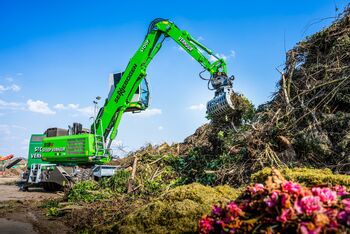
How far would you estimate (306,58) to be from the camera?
370 inches

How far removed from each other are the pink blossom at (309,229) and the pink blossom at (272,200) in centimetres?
29

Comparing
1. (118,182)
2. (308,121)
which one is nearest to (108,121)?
(118,182)

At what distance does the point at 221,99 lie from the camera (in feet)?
30.2

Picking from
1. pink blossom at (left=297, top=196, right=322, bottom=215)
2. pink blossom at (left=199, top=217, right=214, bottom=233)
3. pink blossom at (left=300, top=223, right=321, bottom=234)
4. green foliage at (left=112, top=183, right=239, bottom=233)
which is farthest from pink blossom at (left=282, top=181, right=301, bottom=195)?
green foliage at (left=112, top=183, right=239, bottom=233)

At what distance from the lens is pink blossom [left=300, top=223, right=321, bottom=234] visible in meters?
2.18

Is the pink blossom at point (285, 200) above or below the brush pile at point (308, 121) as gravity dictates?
below

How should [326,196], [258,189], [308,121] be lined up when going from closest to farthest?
[326,196] → [258,189] → [308,121]

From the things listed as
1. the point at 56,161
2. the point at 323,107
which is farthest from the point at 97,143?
the point at 323,107

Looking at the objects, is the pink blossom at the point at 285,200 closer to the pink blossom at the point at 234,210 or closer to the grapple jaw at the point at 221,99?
the pink blossom at the point at 234,210

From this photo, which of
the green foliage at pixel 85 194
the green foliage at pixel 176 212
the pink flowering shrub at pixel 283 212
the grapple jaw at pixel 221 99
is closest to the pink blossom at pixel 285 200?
the pink flowering shrub at pixel 283 212

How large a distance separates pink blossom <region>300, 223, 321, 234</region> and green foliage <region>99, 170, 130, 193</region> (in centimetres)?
686

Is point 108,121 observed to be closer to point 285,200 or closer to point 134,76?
point 134,76

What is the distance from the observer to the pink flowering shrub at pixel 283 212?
228cm

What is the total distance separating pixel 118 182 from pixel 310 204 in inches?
282
